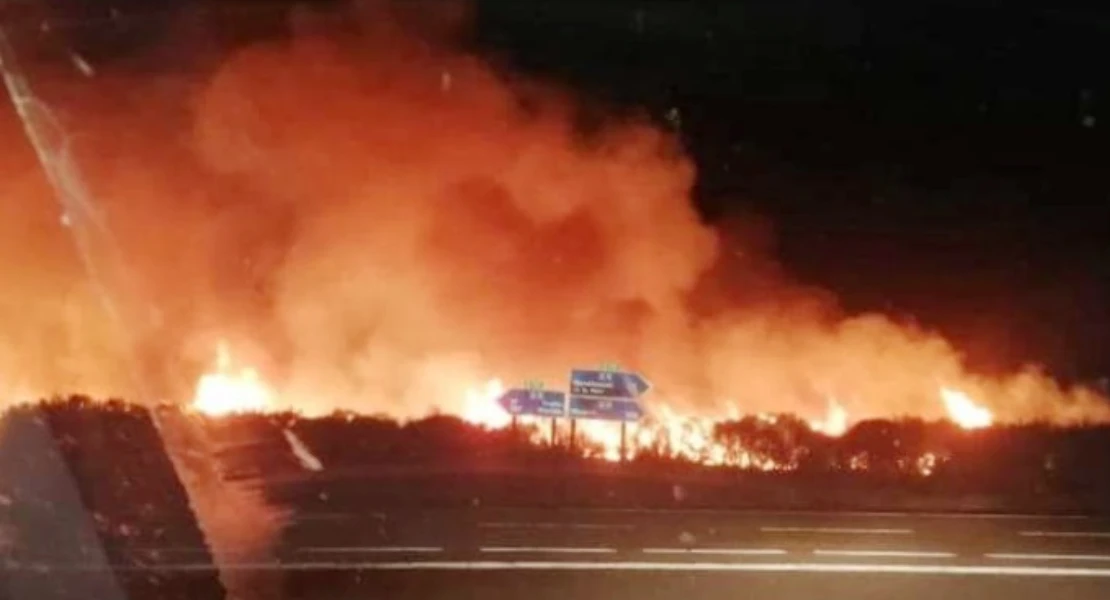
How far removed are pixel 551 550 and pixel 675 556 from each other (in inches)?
43.2

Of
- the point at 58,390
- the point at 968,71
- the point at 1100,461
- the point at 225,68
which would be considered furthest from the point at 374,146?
the point at 1100,461

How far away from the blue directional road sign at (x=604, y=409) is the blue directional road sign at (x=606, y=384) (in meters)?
0.14

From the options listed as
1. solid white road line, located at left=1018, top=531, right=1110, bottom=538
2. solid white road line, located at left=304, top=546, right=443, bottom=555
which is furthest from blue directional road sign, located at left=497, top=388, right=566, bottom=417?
solid white road line, located at left=304, top=546, right=443, bottom=555

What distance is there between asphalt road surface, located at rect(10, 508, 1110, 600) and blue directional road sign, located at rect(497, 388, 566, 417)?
18.9 feet

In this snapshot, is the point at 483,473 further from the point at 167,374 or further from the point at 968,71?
the point at 968,71

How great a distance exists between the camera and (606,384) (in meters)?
23.0

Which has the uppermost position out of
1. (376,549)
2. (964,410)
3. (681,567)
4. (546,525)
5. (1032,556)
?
(964,410)

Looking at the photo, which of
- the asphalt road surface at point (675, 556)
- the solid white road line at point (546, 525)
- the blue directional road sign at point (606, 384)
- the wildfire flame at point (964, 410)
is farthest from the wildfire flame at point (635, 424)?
the solid white road line at point (546, 525)

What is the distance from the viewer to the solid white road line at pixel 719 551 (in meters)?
13.4

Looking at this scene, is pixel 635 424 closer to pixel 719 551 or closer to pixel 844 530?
pixel 844 530

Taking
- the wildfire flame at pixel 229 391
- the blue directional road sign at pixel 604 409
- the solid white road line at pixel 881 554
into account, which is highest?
the wildfire flame at pixel 229 391

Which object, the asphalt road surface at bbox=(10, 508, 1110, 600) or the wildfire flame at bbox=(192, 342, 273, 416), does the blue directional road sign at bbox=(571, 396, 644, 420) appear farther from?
the wildfire flame at bbox=(192, 342, 273, 416)

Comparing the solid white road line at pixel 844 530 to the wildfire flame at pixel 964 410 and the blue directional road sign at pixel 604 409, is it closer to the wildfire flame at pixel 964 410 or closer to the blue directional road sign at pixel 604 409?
the blue directional road sign at pixel 604 409

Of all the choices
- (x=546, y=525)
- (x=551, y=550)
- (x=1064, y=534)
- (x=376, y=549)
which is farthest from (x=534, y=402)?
(x=376, y=549)
